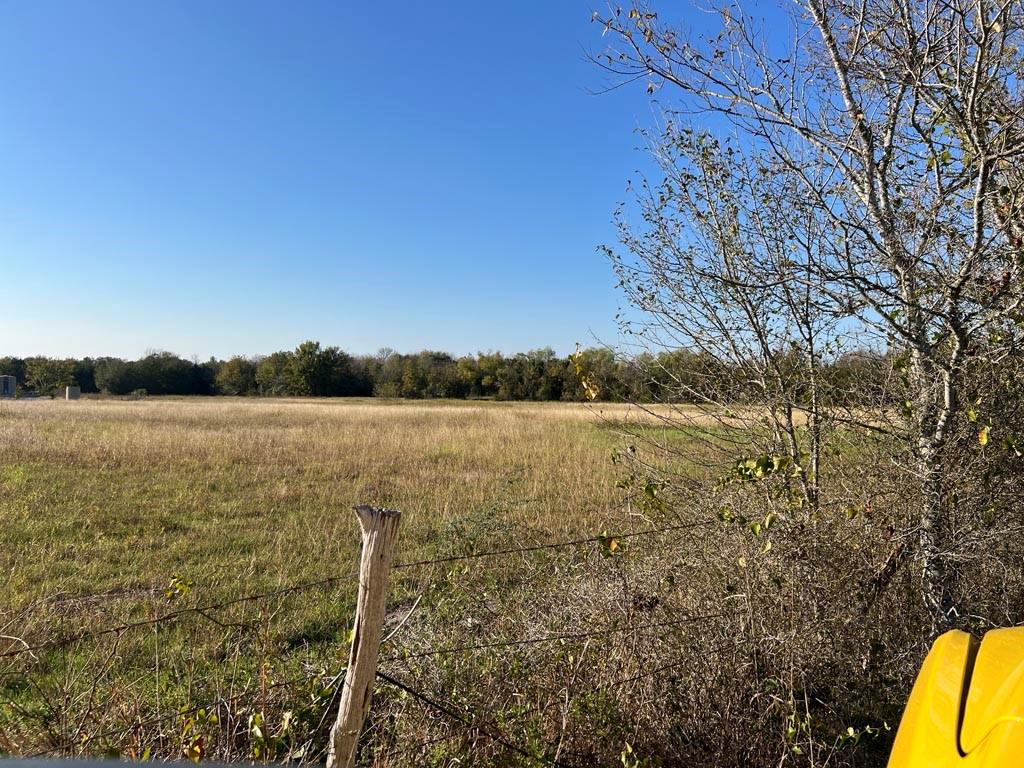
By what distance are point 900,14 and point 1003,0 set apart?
487mm

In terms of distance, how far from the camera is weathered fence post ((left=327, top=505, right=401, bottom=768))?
2.22 meters

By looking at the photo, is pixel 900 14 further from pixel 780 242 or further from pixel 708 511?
pixel 708 511

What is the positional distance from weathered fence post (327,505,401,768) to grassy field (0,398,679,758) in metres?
0.91

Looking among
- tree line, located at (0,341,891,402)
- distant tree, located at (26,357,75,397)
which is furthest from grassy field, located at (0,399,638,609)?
distant tree, located at (26,357,75,397)

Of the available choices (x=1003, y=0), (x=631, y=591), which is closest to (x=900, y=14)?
(x=1003, y=0)

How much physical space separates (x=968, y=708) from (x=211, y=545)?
7.41 metres

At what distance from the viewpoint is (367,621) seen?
228cm

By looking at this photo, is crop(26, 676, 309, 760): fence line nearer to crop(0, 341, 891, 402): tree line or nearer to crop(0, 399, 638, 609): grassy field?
crop(0, 399, 638, 609): grassy field

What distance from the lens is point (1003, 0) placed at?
120 inches

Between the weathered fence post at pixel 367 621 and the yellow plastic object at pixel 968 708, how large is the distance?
5.42 ft

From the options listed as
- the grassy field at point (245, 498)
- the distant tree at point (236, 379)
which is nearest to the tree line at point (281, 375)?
the distant tree at point (236, 379)

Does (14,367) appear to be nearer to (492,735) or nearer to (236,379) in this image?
(236,379)

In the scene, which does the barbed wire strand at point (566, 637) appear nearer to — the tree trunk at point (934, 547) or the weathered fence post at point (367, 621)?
the weathered fence post at point (367, 621)

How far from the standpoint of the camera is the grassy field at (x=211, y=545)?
10.8 ft
